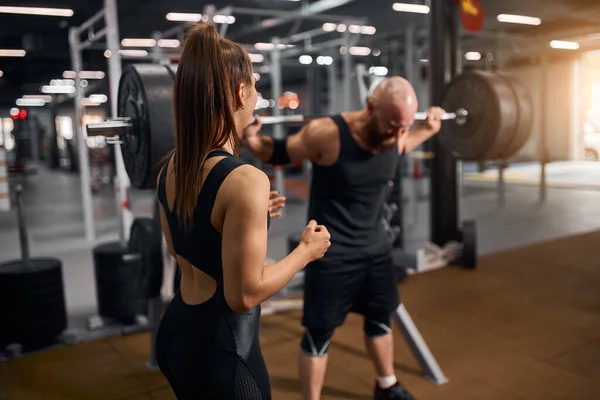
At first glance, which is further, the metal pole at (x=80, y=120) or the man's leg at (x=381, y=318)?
the metal pole at (x=80, y=120)

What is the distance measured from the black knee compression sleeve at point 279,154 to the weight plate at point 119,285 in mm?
1199

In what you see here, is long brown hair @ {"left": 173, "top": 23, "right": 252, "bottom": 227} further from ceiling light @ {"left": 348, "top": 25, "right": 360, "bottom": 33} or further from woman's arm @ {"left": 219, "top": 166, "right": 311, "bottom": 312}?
ceiling light @ {"left": 348, "top": 25, "right": 360, "bottom": 33}

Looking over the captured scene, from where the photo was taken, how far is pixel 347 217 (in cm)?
169

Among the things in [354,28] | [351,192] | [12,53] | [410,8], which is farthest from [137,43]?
[351,192]

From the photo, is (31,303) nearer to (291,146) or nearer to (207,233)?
(291,146)

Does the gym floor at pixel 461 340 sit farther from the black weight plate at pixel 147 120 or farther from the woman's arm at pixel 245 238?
the woman's arm at pixel 245 238

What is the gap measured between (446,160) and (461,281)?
923mm

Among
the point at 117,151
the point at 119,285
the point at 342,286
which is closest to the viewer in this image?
the point at 342,286

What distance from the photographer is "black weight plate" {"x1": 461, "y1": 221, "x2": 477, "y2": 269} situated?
3.56 meters

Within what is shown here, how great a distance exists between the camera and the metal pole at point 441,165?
148 inches

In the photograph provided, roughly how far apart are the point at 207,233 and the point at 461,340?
1.94 metres

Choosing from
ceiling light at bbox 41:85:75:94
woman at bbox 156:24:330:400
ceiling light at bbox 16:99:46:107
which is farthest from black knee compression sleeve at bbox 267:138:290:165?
ceiling light at bbox 16:99:46:107

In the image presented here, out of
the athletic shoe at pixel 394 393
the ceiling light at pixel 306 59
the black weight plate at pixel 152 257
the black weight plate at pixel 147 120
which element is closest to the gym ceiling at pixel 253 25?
the ceiling light at pixel 306 59

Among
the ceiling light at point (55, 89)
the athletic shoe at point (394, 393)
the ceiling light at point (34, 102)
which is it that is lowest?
the athletic shoe at point (394, 393)
